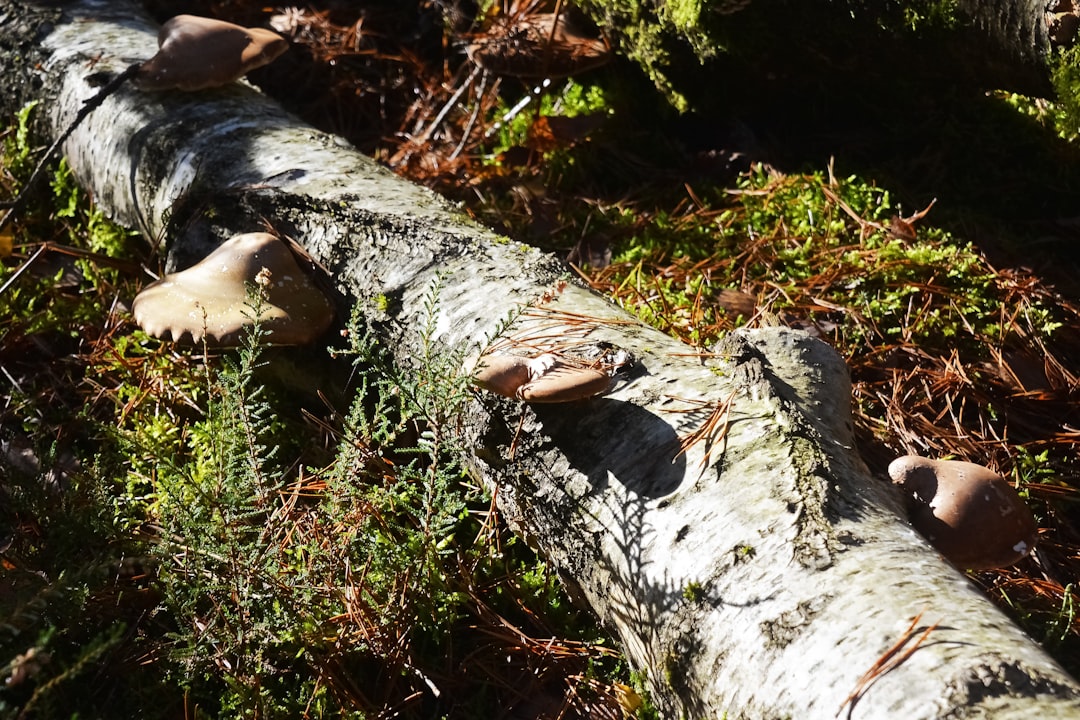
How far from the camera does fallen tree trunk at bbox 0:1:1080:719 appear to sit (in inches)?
63.7

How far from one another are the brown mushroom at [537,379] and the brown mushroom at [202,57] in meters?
2.16

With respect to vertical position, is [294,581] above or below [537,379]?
below

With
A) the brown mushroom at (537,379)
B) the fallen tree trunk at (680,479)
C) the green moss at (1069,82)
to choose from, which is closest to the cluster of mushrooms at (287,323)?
the brown mushroom at (537,379)

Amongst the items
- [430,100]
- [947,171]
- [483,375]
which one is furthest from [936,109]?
[483,375]

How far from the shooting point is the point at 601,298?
110 inches

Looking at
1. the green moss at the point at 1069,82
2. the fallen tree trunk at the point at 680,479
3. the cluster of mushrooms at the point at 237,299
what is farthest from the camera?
the green moss at the point at 1069,82

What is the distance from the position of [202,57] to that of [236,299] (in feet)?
4.81

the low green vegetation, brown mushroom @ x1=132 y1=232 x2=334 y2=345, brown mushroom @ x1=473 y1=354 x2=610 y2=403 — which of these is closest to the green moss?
brown mushroom @ x1=473 y1=354 x2=610 y2=403

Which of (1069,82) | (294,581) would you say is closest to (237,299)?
(294,581)

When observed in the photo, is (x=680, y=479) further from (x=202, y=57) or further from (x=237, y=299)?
(x=202, y=57)

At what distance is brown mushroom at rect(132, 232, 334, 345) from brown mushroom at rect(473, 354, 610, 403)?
31.3 inches

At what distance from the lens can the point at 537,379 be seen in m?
2.22

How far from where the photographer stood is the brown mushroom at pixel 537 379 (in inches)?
85.7

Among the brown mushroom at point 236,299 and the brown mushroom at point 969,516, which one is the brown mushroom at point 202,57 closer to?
the brown mushroom at point 236,299
